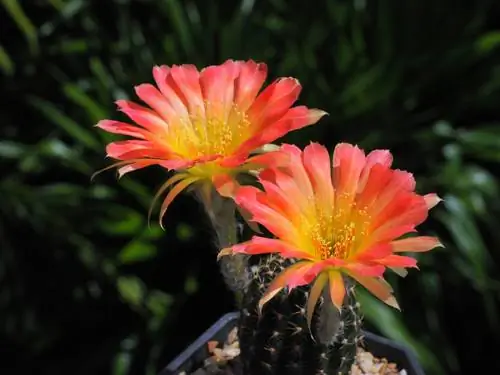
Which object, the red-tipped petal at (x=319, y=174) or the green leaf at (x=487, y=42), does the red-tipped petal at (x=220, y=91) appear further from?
the green leaf at (x=487, y=42)

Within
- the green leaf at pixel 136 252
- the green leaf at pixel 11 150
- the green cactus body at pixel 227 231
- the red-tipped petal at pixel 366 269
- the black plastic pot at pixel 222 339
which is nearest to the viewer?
the red-tipped petal at pixel 366 269

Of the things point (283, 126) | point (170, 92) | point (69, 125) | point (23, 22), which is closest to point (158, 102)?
point (170, 92)

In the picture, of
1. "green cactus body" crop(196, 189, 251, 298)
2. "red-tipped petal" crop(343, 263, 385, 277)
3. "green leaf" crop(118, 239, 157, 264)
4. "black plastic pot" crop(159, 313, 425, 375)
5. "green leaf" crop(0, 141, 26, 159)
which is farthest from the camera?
"green leaf" crop(0, 141, 26, 159)

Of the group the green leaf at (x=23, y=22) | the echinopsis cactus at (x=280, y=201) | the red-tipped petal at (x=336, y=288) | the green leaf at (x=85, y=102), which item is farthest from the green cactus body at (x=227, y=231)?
the green leaf at (x=23, y=22)

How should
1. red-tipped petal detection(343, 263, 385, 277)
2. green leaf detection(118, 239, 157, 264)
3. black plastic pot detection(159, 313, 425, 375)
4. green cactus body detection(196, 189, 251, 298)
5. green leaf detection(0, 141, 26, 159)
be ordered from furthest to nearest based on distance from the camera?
A: green leaf detection(0, 141, 26, 159), green leaf detection(118, 239, 157, 264), black plastic pot detection(159, 313, 425, 375), green cactus body detection(196, 189, 251, 298), red-tipped petal detection(343, 263, 385, 277)

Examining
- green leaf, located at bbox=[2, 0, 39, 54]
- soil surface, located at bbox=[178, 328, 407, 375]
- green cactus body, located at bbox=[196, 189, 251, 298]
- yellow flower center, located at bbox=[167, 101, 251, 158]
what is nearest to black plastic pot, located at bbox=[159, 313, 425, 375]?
soil surface, located at bbox=[178, 328, 407, 375]

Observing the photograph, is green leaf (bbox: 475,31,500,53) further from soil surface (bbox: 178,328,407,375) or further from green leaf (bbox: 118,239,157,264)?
soil surface (bbox: 178,328,407,375)

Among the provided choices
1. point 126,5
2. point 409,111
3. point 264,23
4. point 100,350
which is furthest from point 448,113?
point 100,350

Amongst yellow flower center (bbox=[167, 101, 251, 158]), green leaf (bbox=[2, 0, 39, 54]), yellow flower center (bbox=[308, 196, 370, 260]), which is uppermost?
green leaf (bbox=[2, 0, 39, 54])

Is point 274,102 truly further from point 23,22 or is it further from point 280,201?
point 23,22
